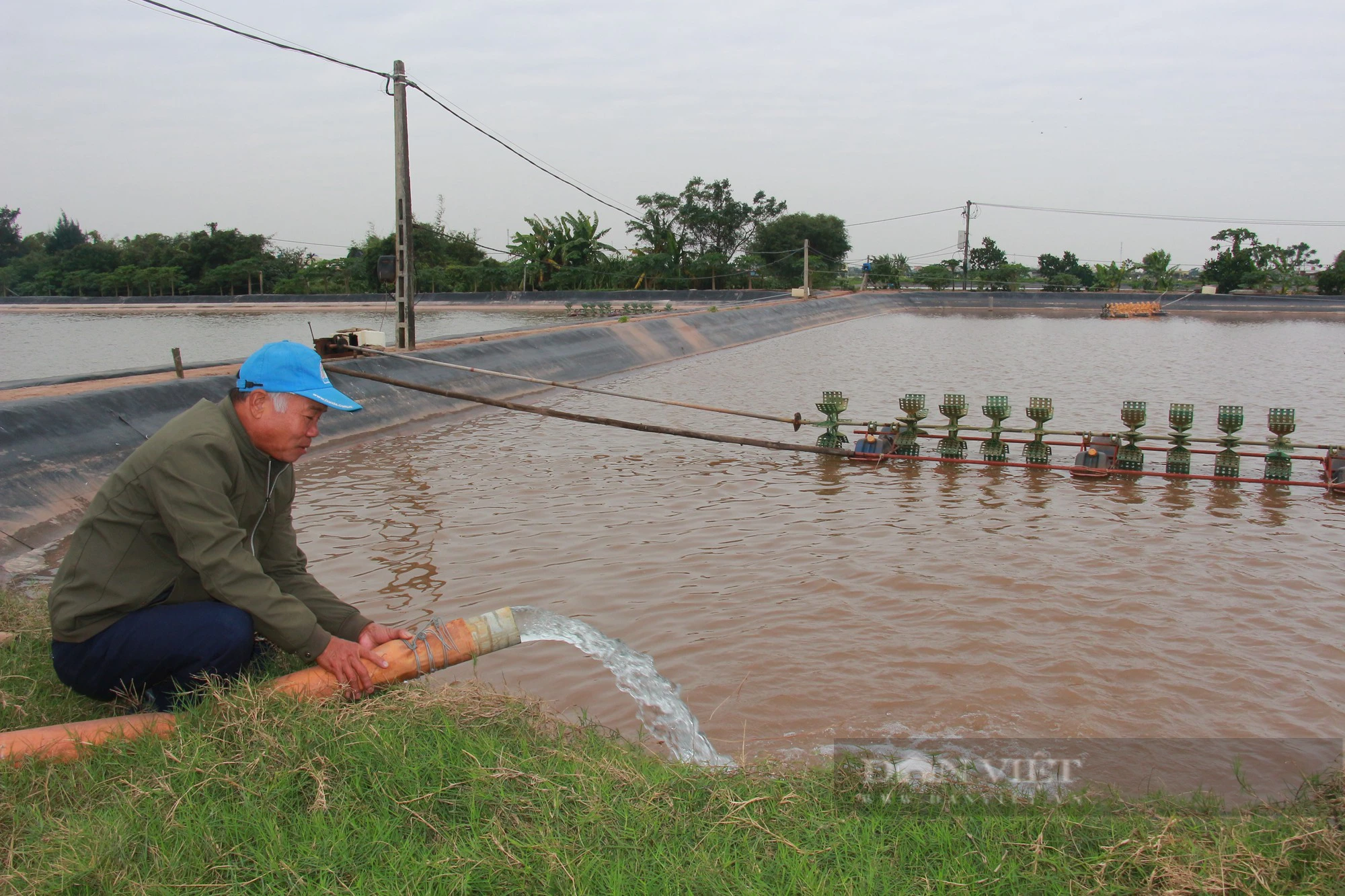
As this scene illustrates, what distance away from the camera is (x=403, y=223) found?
559 inches

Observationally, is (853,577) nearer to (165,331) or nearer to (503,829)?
(503,829)

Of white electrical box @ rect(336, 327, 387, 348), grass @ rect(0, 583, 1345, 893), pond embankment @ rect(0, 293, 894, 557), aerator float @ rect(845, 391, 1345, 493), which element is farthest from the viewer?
white electrical box @ rect(336, 327, 387, 348)

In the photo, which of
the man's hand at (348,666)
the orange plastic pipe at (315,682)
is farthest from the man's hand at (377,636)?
→ the man's hand at (348,666)

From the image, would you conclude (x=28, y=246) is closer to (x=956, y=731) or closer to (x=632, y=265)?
(x=632, y=265)

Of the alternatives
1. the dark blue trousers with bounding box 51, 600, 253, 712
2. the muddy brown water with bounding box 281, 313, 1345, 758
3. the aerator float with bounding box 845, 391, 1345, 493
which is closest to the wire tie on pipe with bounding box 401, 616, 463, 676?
the dark blue trousers with bounding box 51, 600, 253, 712

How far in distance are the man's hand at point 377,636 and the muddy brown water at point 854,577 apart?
1135 mm

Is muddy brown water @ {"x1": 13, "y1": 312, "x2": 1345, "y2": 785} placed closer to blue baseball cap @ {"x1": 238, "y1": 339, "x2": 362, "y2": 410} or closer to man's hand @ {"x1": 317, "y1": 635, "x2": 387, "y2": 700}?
man's hand @ {"x1": 317, "y1": 635, "x2": 387, "y2": 700}

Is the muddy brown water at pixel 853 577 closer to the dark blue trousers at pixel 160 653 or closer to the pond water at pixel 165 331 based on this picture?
the dark blue trousers at pixel 160 653

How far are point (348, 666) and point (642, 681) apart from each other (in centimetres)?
176

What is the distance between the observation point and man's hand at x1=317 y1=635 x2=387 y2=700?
309cm

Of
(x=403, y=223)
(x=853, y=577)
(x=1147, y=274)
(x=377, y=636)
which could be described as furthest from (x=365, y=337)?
(x=1147, y=274)

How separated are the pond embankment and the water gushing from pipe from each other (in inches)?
173

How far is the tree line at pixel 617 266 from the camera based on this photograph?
44031 mm

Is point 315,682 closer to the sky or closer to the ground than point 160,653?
closer to the ground
